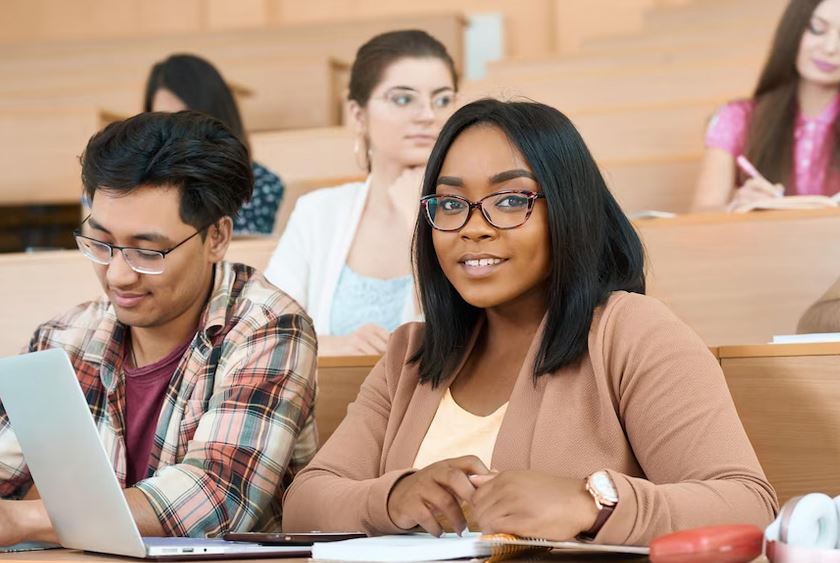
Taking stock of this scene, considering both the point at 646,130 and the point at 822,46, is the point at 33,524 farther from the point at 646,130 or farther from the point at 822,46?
the point at 646,130

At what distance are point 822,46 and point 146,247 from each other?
120cm

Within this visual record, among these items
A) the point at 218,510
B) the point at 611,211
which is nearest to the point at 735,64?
the point at 611,211

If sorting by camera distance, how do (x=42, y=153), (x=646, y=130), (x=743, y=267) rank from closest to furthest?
(x=743, y=267) < (x=646, y=130) < (x=42, y=153)

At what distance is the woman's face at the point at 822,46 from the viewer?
1.79 metres

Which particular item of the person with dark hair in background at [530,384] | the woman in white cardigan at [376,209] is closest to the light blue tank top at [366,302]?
the woman in white cardigan at [376,209]

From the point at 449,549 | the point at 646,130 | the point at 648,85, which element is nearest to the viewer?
the point at 449,549

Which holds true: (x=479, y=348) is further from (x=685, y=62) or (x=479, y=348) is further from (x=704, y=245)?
(x=685, y=62)

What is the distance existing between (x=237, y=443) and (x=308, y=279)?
0.71 metres

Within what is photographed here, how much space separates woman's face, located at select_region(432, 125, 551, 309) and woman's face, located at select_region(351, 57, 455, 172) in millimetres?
739

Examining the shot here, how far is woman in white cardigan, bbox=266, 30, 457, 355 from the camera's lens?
157 centimetres

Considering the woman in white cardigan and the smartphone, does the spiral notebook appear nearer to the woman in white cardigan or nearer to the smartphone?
the smartphone

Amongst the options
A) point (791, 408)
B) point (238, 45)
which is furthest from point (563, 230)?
point (238, 45)

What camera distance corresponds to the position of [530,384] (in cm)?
→ 84

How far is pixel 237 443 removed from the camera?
91 cm
